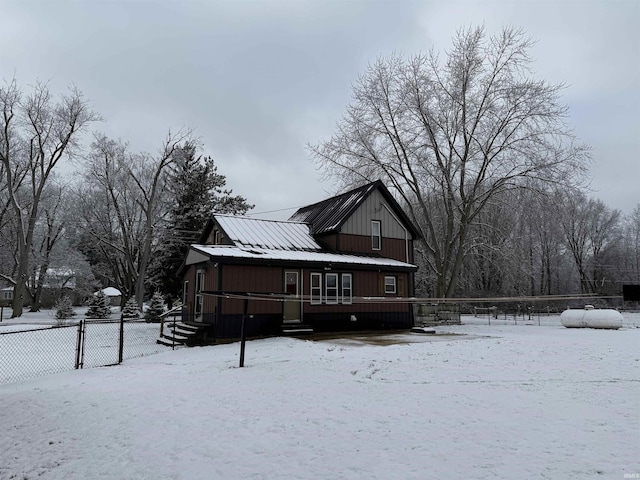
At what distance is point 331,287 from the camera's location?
733 inches

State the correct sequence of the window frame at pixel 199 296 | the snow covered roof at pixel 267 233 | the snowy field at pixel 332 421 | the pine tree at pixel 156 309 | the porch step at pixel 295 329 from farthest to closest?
1. the pine tree at pixel 156 309
2. the snow covered roof at pixel 267 233
3. the window frame at pixel 199 296
4. the porch step at pixel 295 329
5. the snowy field at pixel 332 421

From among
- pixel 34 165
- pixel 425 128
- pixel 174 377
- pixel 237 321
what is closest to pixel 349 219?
pixel 237 321

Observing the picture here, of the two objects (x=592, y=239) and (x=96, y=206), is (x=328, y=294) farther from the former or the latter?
(x=592, y=239)

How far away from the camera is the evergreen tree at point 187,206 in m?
30.1

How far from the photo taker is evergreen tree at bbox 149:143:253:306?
98.8 feet

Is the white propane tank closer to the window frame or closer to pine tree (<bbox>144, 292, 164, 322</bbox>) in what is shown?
the window frame

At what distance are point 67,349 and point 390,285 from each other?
13405 mm

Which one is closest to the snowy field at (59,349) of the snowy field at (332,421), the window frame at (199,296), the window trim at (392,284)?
the window frame at (199,296)

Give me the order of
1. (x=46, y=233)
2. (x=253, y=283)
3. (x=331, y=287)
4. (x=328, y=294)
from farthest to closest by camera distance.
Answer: (x=46, y=233) → (x=331, y=287) → (x=328, y=294) → (x=253, y=283)

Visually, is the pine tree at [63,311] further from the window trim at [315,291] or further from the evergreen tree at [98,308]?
the window trim at [315,291]

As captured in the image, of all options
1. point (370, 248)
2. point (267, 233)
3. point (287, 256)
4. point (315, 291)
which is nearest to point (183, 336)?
point (287, 256)

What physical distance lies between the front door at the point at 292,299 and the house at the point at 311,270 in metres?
0.04

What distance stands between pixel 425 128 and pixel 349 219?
9626 millimetres

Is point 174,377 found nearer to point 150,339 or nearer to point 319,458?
point 319,458
